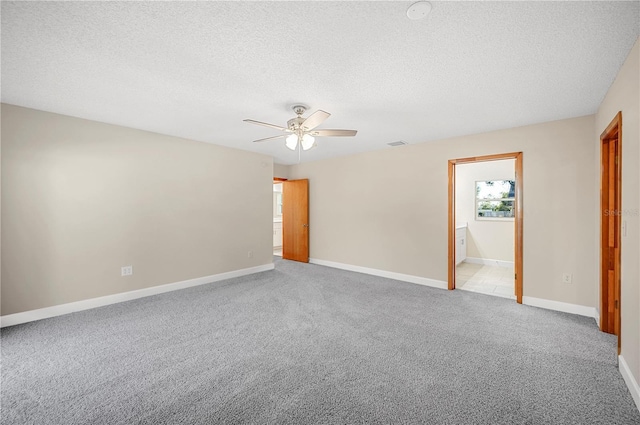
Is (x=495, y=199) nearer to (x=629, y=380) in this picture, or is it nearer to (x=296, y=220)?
(x=296, y=220)

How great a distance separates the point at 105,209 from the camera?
3.57m

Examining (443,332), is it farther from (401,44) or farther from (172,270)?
(172,270)

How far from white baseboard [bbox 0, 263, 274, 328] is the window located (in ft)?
18.6

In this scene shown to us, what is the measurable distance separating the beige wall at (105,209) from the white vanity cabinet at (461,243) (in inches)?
176

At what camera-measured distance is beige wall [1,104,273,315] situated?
300 cm

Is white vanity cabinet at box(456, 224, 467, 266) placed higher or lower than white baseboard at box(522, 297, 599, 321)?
higher

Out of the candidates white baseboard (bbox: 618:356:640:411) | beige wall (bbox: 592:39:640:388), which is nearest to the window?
beige wall (bbox: 592:39:640:388)

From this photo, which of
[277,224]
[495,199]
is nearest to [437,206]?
[495,199]

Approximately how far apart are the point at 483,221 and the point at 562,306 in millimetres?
3128

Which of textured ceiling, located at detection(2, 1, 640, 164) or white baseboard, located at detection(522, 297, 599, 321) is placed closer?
textured ceiling, located at detection(2, 1, 640, 164)

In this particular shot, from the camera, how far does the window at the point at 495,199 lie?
5.86 m

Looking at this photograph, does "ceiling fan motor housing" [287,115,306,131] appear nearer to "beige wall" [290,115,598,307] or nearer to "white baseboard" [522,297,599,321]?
"beige wall" [290,115,598,307]

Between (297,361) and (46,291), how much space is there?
10.5 feet

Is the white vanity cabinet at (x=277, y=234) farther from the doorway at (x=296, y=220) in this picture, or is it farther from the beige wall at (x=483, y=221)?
the beige wall at (x=483, y=221)
